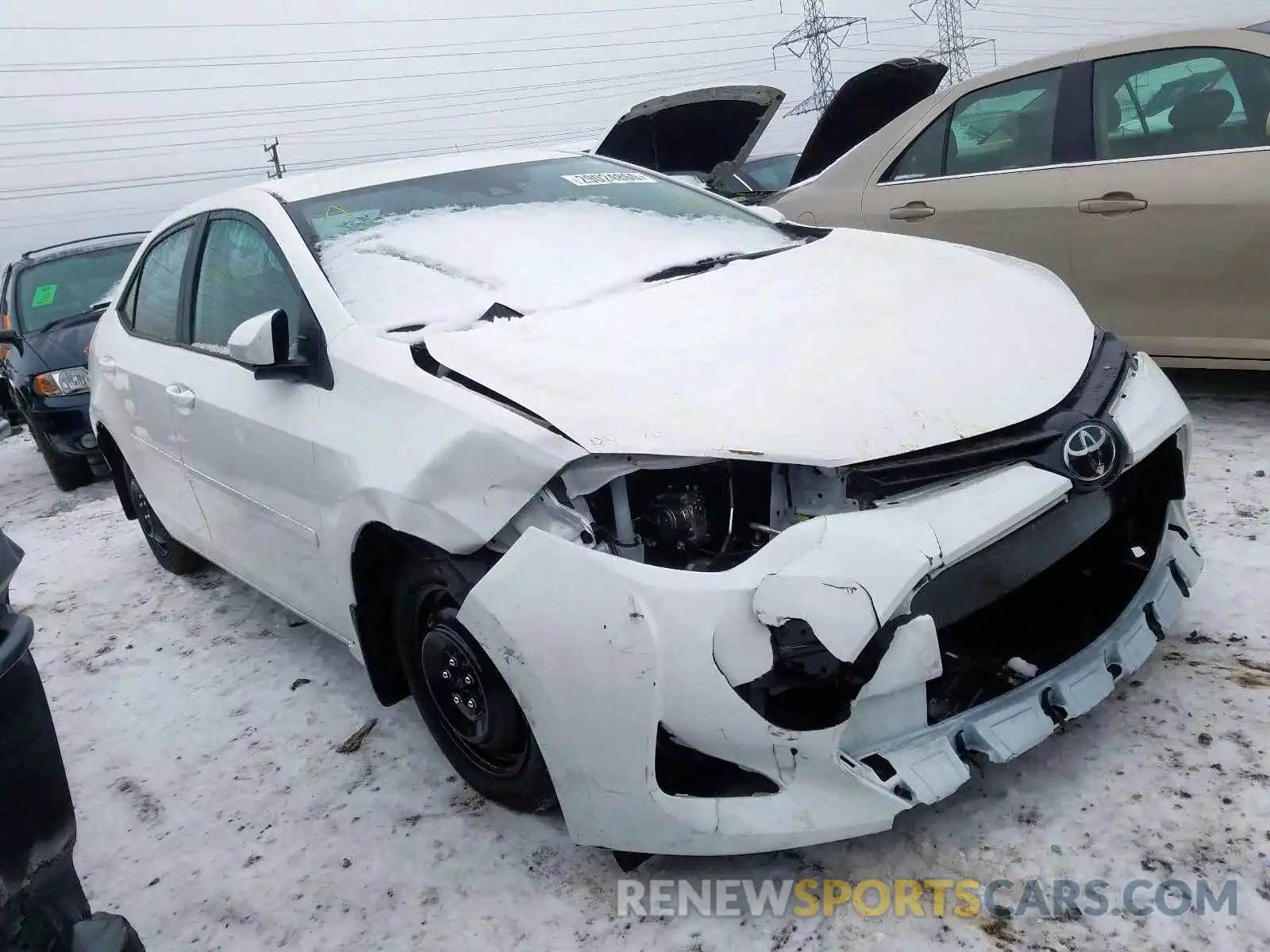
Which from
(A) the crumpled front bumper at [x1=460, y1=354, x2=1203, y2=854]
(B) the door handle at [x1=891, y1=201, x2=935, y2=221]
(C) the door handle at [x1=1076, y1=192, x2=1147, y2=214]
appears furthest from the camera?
(B) the door handle at [x1=891, y1=201, x2=935, y2=221]

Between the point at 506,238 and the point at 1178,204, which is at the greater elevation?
the point at 506,238

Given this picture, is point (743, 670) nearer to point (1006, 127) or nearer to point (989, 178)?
point (989, 178)

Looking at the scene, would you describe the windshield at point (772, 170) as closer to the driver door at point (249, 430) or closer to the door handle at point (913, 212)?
the door handle at point (913, 212)

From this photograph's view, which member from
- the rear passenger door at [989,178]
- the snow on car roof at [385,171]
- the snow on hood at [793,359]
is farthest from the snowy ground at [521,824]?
the snow on car roof at [385,171]

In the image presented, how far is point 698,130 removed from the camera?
5402 mm

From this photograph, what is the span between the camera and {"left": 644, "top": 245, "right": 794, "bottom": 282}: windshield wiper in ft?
8.77

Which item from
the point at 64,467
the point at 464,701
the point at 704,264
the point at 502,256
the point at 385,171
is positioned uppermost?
the point at 385,171

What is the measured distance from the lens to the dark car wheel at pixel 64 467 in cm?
678

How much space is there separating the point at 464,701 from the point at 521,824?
1.09 ft

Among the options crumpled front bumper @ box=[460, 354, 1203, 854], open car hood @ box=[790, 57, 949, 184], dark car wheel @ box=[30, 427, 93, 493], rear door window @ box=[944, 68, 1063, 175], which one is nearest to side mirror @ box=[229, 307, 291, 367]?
crumpled front bumper @ box=[460, 354, 1203, 854]

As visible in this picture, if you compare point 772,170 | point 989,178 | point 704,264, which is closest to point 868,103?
point 989,178

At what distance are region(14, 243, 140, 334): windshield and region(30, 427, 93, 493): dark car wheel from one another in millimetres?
887

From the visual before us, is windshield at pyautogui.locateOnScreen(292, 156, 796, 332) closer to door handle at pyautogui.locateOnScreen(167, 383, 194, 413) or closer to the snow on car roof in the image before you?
the snow on car roof

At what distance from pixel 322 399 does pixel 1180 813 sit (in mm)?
2119
